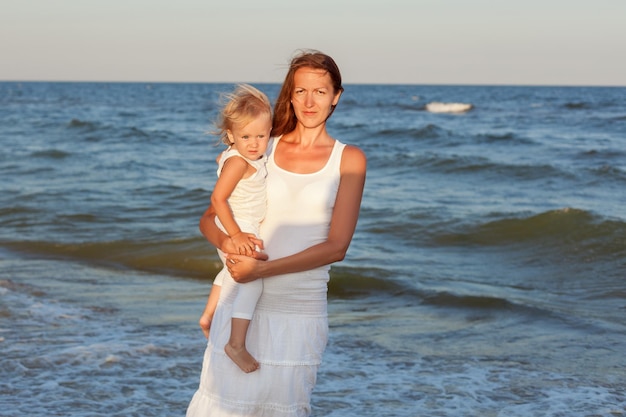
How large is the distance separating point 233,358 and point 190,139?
82.9ft

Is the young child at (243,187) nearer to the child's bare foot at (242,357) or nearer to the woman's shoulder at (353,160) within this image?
the child's bare foot at (242,357)

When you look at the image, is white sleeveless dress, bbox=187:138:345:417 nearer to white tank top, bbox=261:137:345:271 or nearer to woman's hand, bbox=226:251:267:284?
white tank top, bbox=261:137:345:271

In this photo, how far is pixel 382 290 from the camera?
894 cm

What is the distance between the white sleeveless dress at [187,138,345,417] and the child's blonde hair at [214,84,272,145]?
20cm

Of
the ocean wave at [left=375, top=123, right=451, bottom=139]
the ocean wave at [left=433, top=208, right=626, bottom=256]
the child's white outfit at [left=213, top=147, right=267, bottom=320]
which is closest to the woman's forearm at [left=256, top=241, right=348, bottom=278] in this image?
the child's white outfit at [left=213, top=147, right=267, bottom=320]

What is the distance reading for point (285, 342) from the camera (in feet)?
11.0

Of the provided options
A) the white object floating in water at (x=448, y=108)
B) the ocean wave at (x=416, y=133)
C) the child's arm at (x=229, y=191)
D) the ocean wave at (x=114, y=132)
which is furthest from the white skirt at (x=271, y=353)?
the white object floating in water at (x=448, y=108)

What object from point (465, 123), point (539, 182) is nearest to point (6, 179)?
point (539, 182)

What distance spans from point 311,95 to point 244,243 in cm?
60

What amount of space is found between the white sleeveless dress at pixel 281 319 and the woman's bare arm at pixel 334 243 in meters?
0.04

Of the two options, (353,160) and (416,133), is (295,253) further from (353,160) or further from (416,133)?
(416,133)

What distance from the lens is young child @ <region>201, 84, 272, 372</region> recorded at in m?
3.28

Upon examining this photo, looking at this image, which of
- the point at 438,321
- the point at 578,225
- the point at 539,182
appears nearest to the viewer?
the point at 438,321

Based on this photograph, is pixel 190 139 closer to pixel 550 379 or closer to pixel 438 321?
pixel 438 321
